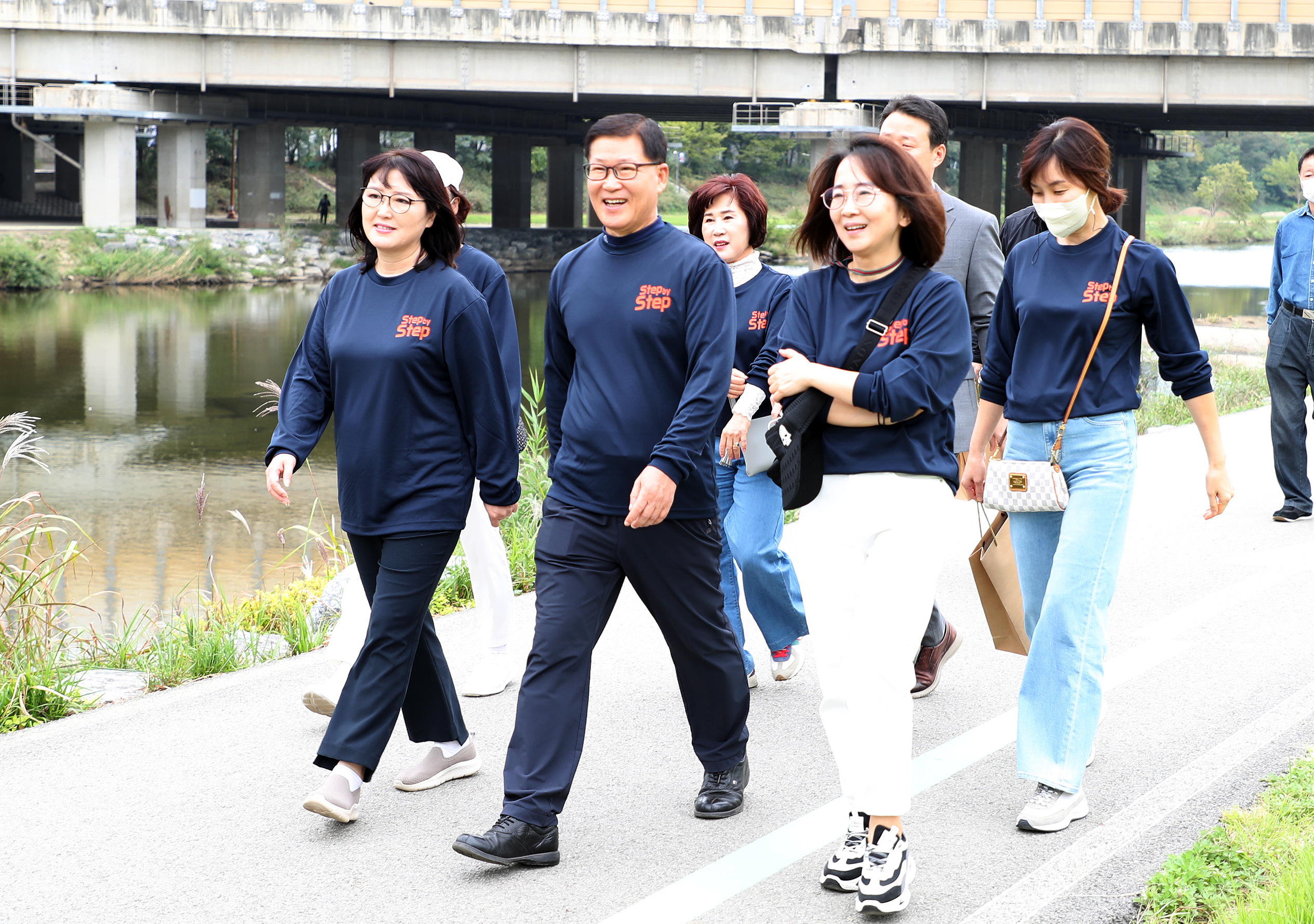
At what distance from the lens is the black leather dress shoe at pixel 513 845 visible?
4129mm

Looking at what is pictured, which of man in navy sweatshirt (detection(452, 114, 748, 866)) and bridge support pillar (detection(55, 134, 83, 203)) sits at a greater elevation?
bridge support pillar (detection(55, 134, 83, 203))

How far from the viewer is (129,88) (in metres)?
46.5

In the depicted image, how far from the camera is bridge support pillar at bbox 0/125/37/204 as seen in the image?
64812 millimetres

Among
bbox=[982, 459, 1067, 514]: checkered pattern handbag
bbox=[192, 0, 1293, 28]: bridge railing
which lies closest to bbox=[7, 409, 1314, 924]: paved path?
bbox=[982, 459, 1067, 514]: checkered pattern handbag

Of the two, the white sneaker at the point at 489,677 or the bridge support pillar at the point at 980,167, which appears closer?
the white sneaker at the point at 489,677

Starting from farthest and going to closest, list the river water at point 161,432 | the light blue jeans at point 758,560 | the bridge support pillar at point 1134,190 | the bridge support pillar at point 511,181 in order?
the bridge support pillar at point 511,181
the bridge support pillar at point 1134,190
the river water at point 161,432
the light blue jeans at point 758,560

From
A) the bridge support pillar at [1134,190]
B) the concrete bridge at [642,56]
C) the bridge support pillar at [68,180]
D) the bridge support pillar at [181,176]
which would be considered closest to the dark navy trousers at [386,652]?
the concrete bridge at [642,56]

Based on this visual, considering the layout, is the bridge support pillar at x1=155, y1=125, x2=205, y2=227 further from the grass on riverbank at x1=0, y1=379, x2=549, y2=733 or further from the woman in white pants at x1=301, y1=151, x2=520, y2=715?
the woman in white pants at x1=301, y1=151, x2=520, y2=715

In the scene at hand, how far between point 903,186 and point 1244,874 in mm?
2190

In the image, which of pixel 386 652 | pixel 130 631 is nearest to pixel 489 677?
pixel 386 652

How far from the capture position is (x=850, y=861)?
4.11 meters

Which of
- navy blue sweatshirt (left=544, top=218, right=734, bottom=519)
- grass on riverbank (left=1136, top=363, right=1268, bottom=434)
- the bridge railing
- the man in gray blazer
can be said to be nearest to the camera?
navy blue sweatshirt (left=544, top=218, right=734, bottom=519)

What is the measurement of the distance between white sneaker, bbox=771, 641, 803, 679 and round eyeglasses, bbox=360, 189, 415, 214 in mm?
2539

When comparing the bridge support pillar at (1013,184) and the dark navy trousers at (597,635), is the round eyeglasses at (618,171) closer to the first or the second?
the dark navy trousers at (597,635)
